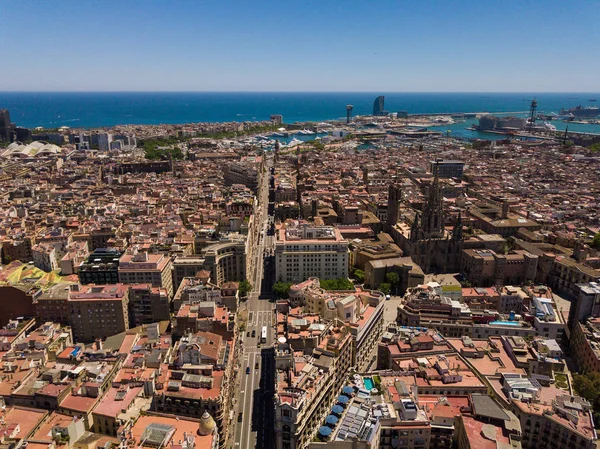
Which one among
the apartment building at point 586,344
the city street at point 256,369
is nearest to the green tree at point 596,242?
the apartment building at point 586,344

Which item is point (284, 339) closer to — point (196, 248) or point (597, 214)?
point (196, 248)

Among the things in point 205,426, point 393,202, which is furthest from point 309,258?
point 205,426

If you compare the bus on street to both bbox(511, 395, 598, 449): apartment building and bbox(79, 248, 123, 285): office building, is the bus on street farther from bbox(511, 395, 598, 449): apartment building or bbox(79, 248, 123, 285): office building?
bbox(511, 395, 598, 449): apartment building

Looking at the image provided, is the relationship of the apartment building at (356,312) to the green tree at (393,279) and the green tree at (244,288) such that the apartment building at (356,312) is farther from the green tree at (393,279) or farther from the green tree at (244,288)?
the green tree at (244,288)

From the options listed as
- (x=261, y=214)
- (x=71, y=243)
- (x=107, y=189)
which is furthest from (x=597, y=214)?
(x=107, y=189)

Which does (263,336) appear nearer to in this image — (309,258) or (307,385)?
(309,258)
